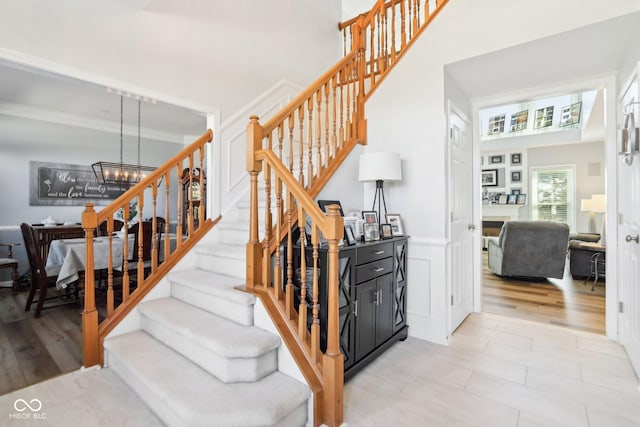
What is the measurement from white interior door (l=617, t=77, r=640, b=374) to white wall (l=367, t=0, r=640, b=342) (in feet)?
3.17

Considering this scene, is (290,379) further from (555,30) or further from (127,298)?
(555,30)

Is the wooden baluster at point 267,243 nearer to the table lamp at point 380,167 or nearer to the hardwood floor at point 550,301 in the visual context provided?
the table lamp at point 380,167

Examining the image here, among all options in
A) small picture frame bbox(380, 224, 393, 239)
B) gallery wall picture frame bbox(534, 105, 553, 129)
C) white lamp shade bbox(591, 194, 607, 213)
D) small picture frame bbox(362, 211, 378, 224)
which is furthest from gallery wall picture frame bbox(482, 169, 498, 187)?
small picture frame bbox(362, 211, 378, 224)

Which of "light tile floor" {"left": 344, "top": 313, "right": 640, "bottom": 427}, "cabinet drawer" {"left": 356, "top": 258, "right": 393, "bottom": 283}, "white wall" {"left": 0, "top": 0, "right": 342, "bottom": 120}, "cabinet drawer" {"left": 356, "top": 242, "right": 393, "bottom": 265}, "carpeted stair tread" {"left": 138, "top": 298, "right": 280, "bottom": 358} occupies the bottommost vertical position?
"light tile floor" {"left": 344, "top": 313, "right": 640, "bottom": 427}

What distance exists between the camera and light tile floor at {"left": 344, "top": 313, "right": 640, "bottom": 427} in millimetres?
1805

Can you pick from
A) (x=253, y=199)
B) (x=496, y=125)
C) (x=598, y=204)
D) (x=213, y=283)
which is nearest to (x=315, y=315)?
(x=253, y=199)

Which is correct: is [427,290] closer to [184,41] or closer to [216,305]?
[216,305]

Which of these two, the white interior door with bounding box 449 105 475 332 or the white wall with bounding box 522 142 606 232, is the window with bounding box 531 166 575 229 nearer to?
the white wall with bounding box 522 142 606 232

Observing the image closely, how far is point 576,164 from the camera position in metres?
8.27

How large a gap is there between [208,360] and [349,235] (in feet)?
3.91

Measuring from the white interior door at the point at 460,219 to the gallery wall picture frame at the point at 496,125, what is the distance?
638 centimetres

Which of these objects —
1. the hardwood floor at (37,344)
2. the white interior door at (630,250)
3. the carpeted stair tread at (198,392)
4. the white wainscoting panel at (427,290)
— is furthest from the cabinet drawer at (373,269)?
the hardwood floor at (37,344)

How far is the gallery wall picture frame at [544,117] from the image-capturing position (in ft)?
26.9

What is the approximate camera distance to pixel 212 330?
6.42ft
